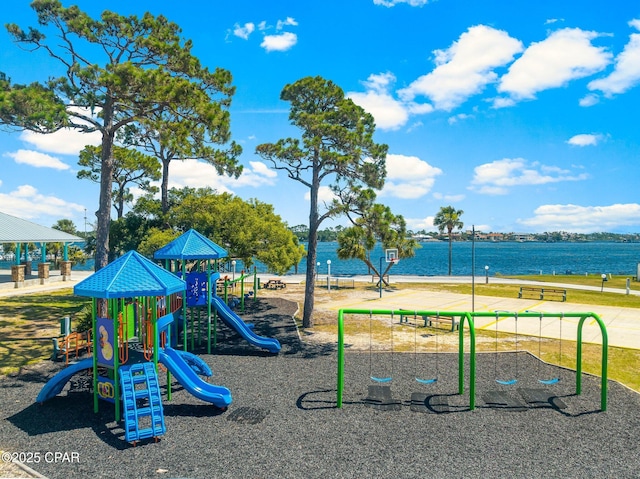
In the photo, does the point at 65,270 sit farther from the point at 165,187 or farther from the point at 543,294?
the point at 543,294

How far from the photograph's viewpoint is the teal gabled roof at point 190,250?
16.4 meters

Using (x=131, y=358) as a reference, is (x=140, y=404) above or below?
below

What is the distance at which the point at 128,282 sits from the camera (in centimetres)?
1016

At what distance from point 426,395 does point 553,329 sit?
11026mm

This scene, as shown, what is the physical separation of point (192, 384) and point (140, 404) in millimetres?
1364

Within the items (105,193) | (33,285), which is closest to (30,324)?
(105,193)

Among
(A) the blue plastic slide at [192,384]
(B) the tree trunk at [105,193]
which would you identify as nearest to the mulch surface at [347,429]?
(A) the blue plastic slide at [192,384]

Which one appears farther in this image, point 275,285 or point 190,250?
Answer: point 275,285

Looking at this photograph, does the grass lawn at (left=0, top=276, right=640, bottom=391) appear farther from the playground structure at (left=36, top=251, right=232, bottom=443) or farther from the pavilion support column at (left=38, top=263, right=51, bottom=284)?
the pavilion support column at (left=38, top=263, right=51, bottom=284)

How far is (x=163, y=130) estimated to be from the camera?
19156 millimetres

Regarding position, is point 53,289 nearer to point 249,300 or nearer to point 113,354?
point 249,300

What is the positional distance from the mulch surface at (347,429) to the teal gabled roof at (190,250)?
188 inches

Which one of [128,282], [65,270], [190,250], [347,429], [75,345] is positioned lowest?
[347,429]

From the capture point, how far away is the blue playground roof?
984 cm
